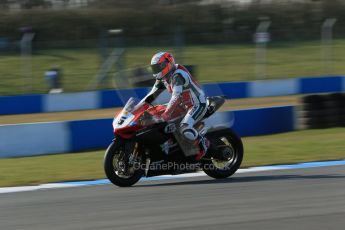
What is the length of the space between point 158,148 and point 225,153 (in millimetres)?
921

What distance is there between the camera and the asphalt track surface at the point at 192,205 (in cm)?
613

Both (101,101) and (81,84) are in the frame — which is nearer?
(101,101)

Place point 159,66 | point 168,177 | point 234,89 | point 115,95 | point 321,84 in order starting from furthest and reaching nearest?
point 321,84
point 234,89
point 115,95
point 168,177
point 159,66

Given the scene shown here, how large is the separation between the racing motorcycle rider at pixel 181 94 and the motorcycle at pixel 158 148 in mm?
79

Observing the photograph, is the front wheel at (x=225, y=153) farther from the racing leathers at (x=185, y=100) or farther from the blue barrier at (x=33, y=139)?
the blue barrier at (x=33, y=139)

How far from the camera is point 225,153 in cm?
869

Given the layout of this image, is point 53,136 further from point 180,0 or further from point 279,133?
point 180,0

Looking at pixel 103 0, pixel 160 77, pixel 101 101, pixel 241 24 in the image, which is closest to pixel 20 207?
pixel 160 77

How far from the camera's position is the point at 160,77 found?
828cm

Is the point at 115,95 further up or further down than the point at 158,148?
further down

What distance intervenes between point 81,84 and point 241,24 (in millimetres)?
13116

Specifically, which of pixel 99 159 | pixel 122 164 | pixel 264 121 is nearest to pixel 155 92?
pixel 122 164

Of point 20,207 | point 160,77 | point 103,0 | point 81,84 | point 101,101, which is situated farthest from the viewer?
point 103,0

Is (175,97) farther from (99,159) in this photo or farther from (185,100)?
(99,159)
